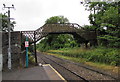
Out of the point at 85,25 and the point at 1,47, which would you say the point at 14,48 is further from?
the point at 85,25

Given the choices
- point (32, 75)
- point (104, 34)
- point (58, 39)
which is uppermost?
point (58, 39)

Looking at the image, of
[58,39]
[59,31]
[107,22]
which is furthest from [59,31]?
[58,39]

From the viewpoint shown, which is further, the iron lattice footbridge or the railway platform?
the iron lattice footbridge

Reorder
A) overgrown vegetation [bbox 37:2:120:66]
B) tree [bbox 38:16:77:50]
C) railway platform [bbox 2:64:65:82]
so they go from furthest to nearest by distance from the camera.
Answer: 1. tree [bbox 38:16:77:50]
2. overgrown vegetation [bbox 37:2:120:66]
3. railway platform [bbox 2:64:65:82]

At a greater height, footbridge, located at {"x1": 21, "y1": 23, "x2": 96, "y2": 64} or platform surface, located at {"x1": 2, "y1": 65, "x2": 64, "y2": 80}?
footbridge, located at {"x1": 21, "y1": 23, "x2": 96, "y2": 64}

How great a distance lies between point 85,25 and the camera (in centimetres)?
2292

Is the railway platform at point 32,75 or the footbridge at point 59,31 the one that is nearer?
the railway platform at point 32,75

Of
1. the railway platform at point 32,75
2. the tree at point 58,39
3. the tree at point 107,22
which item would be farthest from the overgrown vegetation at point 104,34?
the tree at point 58,39

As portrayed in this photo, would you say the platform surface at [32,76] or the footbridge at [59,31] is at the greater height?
the footbridge at [59,31]

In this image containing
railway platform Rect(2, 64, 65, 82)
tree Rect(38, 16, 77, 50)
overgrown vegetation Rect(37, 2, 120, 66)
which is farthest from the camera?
tree Rect(38, 16, 77, 50)

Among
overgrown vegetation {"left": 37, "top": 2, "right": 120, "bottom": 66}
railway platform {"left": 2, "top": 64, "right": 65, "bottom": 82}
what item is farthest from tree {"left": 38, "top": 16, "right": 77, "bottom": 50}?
railway platform {"left": 2, "top": 64, "right": 65, "bottom": 82}

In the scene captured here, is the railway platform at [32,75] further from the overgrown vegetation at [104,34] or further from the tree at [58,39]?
the tree at [58,39]

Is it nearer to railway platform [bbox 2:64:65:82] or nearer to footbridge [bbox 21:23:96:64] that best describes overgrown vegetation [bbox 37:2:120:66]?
footbridge [bbox 21:23:96:64]

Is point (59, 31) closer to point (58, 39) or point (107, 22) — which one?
point (107, 22)
